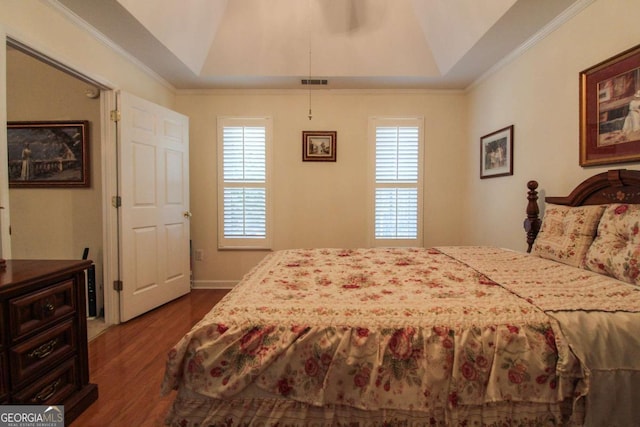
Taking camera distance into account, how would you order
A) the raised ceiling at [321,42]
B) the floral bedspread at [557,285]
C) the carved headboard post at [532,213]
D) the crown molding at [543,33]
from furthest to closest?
1. the raised ceiling at [321,42]
2. the carved headboard post at [532,213]
3. the crown molding at [543,33]
4. the floral bedspread at [557,285]

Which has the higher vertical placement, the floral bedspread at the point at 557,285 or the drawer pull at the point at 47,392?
the floral bedspread at the point at 557,285

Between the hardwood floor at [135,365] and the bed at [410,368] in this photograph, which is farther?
the hardwood floor at [135,365]

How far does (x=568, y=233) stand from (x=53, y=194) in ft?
14.6

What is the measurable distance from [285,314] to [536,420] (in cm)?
Result: 100

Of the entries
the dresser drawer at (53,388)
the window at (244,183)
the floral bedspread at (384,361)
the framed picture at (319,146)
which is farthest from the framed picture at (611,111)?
the dresser drawer at (53,388)

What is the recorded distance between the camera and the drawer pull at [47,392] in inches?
55.2

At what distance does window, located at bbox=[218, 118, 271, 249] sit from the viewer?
12.5 feet

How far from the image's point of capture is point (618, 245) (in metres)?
1.62

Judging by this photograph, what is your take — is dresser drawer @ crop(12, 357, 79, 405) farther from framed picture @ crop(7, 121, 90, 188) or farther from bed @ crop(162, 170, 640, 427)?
framed picture @ crop(7, 121, 90, 188)

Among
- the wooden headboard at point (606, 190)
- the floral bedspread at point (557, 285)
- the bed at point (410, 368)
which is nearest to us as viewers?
the bed at point (410, 368)

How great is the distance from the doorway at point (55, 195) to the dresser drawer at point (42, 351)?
1.59m

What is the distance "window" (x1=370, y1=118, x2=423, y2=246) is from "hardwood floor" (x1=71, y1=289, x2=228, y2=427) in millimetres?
2349

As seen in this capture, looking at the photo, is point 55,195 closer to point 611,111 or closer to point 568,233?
point 568,233

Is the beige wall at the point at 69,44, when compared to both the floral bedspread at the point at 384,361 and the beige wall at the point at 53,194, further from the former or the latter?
the floral bedspread at the point at 384,361
